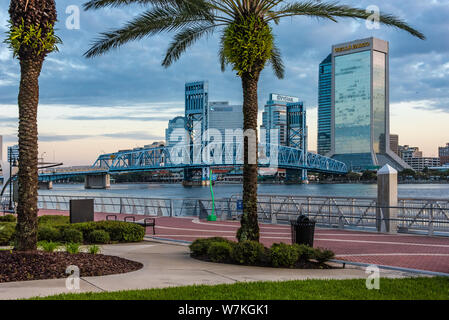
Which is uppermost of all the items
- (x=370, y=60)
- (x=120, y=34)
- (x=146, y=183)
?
(x=370, y=60)

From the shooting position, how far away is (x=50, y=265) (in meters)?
9.80

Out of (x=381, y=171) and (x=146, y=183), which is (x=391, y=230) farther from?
(x=146, y=183)

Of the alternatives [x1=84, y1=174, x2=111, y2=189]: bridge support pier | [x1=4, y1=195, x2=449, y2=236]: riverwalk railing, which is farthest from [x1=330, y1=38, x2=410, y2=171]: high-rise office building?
[x1=4, y1=195, x2=449, y2=236]: riverwalk railing

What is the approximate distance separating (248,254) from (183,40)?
29.5ft

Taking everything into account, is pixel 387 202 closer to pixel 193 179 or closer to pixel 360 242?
pixel 360 242

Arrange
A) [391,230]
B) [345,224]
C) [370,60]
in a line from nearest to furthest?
[391,230]
[345,224]
[370,60]

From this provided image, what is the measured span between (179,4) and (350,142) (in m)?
190

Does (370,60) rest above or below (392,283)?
above

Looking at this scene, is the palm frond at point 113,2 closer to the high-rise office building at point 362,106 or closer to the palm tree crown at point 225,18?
the palm tree crown at point 225,18

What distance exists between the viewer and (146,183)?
163750 millimetres

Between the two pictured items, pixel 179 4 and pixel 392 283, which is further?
pixel 179 4

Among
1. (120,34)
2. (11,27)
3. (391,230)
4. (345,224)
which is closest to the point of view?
(11,27)

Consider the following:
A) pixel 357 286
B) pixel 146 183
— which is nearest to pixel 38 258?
pixel 357 286

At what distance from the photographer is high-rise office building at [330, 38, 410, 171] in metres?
190
